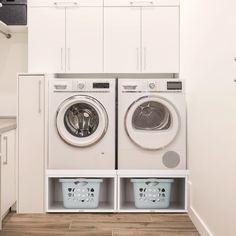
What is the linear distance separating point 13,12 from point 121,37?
3.67 ft

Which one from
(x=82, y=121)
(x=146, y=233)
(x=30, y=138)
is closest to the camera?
(x=146, y=233)

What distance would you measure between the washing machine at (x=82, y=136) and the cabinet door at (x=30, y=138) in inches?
3.8

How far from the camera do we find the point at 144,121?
345 centimetres

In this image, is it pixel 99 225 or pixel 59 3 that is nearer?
pixel 99 225

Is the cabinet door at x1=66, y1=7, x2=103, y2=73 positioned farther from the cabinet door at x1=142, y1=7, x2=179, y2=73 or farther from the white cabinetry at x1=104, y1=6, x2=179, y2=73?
the cabinet door at x1=142, y1=7, x2=179, y2=73

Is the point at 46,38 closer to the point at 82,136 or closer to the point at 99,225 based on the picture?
the point at 82,136

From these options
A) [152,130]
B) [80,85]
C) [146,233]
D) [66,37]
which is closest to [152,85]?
[152,130]

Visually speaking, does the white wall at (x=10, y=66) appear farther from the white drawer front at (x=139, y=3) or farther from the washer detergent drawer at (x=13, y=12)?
the white drawer front at (x=139, y=3)

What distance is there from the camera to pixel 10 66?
13.2 ft

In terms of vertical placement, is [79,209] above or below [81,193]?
below

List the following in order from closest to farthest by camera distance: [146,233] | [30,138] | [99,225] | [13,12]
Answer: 1. [146,233]
2. [99,225]
3. [30,138]
4. [13,12]

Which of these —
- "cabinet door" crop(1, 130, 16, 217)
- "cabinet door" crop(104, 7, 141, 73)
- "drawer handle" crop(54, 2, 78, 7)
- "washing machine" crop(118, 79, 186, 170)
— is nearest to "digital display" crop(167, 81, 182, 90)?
"washing machine" crop(118, 79, 186, 170)

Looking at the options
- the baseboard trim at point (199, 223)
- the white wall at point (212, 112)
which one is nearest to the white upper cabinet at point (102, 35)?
the white wall at point (212, 112)

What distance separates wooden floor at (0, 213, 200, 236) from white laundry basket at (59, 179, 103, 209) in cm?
12
